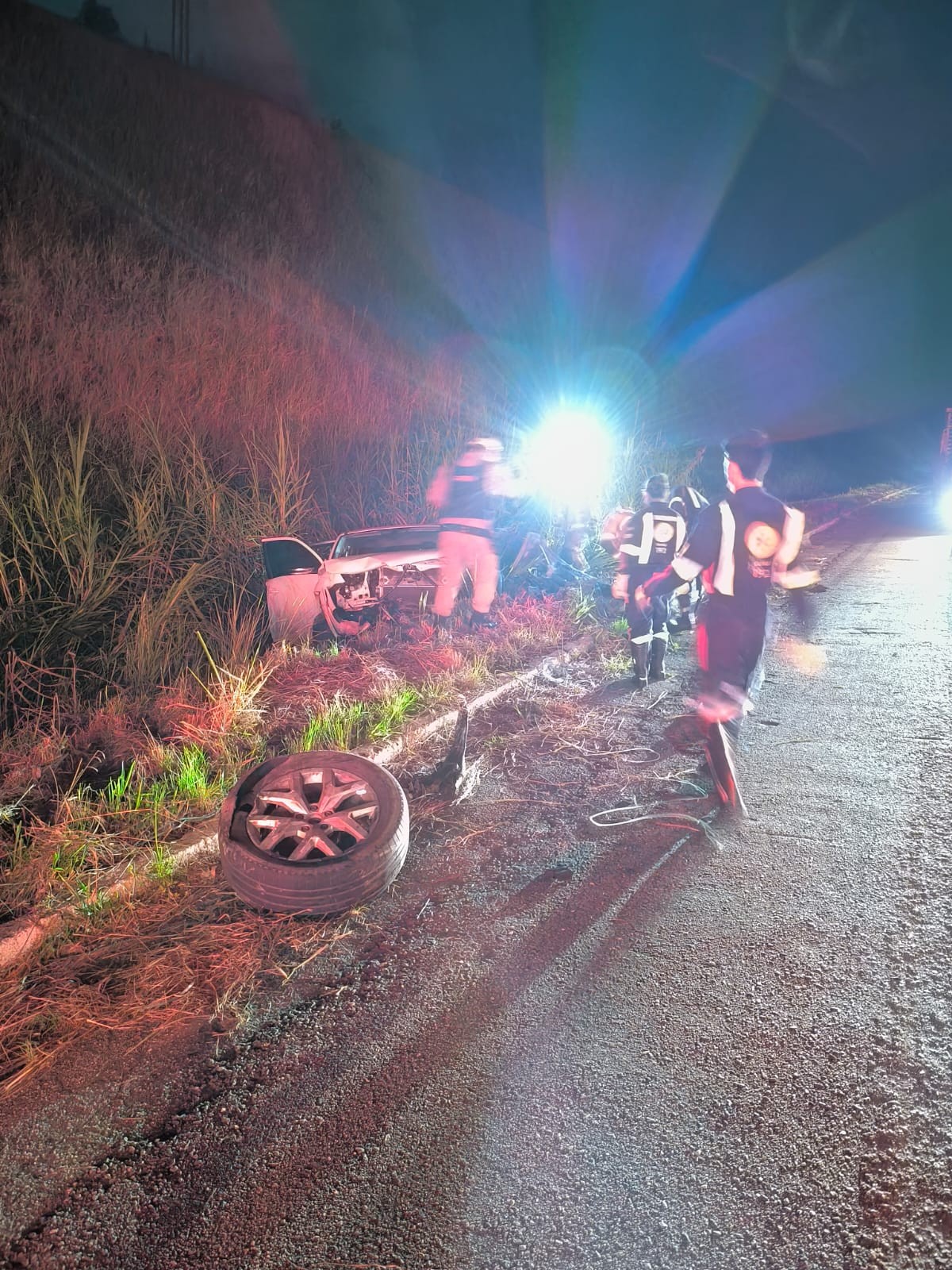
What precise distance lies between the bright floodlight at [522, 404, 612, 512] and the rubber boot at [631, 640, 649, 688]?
287cm

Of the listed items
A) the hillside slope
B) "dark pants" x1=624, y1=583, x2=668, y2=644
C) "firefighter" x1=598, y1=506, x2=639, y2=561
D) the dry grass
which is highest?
the hillside slope

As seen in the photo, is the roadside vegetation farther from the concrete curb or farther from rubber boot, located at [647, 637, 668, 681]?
rubber boot, located at [647, 637, 668, 681]

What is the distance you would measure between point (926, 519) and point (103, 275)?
1819 cm

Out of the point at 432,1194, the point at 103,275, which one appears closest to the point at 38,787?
the point at 432,1194

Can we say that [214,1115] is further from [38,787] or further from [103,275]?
[103,275]

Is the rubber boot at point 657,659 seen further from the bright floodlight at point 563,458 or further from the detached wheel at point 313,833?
the detached wheel at point 313,833

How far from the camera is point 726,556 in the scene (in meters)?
4.59

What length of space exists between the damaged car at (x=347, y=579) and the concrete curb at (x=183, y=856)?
148 centimetres

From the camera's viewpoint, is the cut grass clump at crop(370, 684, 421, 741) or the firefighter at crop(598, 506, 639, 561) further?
the firefighter at crop(598, 506, 639, 561)

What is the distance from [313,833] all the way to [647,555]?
3.94 m

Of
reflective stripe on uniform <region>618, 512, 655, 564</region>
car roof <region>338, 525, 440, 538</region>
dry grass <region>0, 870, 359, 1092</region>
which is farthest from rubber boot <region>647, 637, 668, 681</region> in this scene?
dry grass <region>0, 870, 359, 1092</region>

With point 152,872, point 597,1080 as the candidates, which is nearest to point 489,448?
point 152,872

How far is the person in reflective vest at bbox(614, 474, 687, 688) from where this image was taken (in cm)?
652

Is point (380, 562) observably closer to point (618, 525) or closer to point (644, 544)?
point (618, 525)
